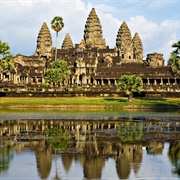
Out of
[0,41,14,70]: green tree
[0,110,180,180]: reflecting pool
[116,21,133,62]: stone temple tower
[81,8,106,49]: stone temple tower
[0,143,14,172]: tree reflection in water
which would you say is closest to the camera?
[0,110,180,180]: reflecting pool

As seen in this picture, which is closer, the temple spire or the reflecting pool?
the reflecting pool

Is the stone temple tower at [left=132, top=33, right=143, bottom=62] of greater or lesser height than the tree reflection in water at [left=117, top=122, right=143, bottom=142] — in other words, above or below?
above

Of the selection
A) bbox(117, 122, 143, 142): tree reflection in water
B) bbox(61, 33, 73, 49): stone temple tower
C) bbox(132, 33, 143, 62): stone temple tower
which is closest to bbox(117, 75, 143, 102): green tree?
bbox(117, 122, 143, 142): tree reflection in water

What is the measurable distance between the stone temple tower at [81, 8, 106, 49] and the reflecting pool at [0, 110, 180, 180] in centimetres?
12974

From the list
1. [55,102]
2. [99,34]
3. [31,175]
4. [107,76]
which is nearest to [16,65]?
[107,76]

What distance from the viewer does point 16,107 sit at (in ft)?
248

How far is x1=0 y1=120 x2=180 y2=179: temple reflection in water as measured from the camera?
24.0 m

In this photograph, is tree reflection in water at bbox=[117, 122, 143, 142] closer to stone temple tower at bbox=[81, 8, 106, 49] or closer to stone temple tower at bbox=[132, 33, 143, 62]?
stone temple tower at bbox=[81, 8, 106, 49]

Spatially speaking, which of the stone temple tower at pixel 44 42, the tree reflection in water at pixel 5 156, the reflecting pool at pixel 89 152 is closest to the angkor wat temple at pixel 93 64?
the stone temple tower at pixel 44 42

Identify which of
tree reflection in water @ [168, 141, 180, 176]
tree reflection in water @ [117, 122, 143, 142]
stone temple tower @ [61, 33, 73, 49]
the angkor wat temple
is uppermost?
stone temple tower @ [61, 33, 73, 49]

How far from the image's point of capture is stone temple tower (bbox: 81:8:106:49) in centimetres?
17200

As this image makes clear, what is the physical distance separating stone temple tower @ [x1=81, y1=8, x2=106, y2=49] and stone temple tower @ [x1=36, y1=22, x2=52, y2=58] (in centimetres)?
1280

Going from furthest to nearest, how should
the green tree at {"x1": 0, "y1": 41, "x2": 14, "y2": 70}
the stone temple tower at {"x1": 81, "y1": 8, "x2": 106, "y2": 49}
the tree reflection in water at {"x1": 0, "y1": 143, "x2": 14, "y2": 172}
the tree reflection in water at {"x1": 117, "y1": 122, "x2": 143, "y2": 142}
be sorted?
the stone temple tower at {"x1": 81, "y1": 8, "x2": 106, "y2": 49}
the green tree at {"x1": 0, "y1": 41, "x2": 14, "y2": 70}
the tree reflection in water at {"x1": 117, "y1": 122, "x2": 143, "y2": 142}
the tree reflection in water at {"x1": 0, "y1": 143, "x2": 14, "y2": 172}

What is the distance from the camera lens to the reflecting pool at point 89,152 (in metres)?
22.3
